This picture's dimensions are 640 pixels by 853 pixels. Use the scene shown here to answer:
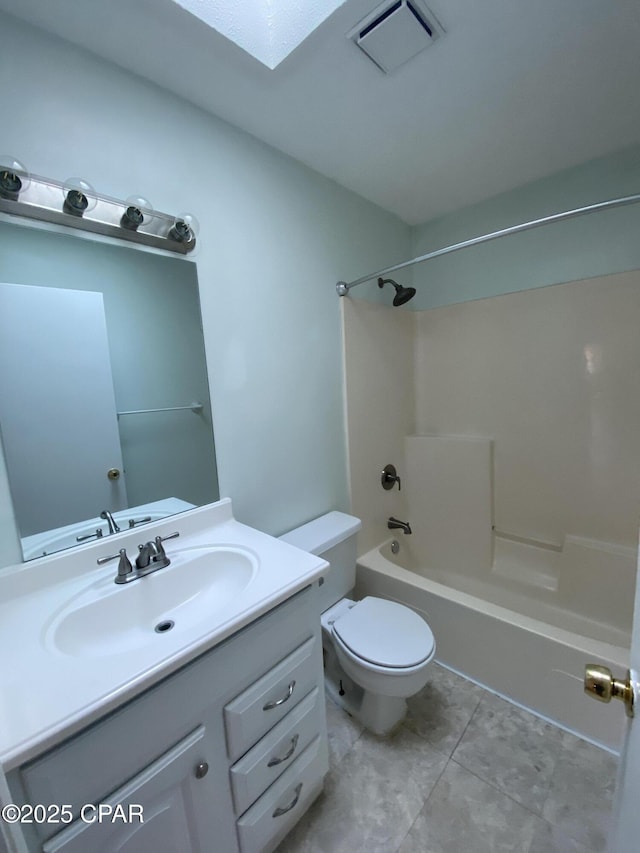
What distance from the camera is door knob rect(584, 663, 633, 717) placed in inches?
21.6

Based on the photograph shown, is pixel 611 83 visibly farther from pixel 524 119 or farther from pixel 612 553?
pixel 612 553

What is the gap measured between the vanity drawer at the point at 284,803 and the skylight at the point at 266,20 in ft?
6.80

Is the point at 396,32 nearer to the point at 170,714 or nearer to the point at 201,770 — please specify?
the point at 170,714

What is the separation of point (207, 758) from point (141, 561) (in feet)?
1.68

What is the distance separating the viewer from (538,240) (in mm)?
1837

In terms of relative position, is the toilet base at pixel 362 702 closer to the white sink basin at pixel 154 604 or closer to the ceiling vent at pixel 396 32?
the white sink basin at pixel 154 604

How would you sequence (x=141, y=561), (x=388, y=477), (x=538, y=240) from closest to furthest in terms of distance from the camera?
(x=141, y=561), (x=538, y=240), (x=388, y=477)

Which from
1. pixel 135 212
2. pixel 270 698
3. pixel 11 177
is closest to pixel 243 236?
pixel 135 212

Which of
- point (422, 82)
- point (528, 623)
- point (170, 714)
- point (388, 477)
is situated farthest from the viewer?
point (388, 477)

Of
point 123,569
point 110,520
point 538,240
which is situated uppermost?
point 538,240

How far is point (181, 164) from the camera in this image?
1184mm

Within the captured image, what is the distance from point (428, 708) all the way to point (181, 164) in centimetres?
238

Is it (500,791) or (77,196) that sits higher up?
(77,196)

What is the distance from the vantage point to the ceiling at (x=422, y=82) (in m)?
0.93
